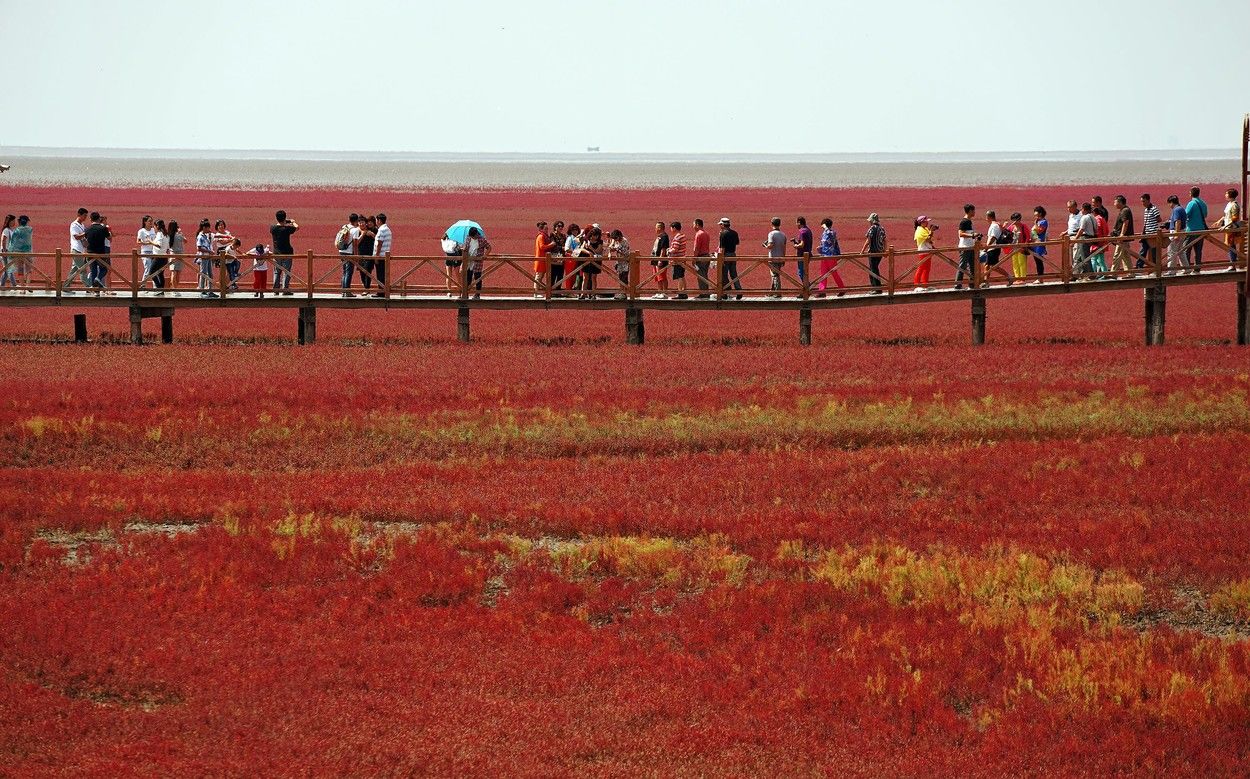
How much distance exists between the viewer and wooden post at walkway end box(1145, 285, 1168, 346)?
32750 mm

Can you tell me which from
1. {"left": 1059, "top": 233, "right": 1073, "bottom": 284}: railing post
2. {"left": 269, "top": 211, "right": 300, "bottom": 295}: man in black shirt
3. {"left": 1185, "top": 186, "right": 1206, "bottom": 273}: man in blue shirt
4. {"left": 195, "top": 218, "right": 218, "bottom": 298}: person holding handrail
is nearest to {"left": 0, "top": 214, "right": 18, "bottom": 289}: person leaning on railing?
{"left": 195, "top": 218, "right": 218, "bottom": 298}: person holding handrail

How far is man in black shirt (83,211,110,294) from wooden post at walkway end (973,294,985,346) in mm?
17444

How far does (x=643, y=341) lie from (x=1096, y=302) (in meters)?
18.4

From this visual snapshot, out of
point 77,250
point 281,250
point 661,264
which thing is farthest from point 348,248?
point 661,264

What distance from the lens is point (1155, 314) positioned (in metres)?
32.9

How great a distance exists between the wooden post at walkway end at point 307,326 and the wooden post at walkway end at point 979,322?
13.2 metres

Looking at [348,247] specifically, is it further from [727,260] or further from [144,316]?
[727,260]

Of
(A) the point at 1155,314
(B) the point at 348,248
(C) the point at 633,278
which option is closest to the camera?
(A) the point at 1155,314

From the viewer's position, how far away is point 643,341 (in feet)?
113

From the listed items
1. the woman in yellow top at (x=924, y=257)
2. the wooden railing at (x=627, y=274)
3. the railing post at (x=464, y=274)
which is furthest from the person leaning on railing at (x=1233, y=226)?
the railing post at (x=464, y=274)

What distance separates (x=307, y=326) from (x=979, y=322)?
44.3 ft

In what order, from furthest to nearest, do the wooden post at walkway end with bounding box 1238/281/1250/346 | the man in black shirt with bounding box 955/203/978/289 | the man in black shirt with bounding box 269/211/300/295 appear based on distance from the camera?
1. the man in black shirt with bounding box 269/211/300/295
2. the man in black shirt with bounding box 955/203/978/289
3. the wooden post at walkway end with bounding box 1238/281/1250/346

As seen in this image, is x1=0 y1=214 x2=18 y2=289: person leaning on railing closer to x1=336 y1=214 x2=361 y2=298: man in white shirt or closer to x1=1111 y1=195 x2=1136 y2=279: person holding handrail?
x1=336 y1=214 x2=361 y2=298: man in white shirt

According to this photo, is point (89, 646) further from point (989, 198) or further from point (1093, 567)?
point (989, 198)
